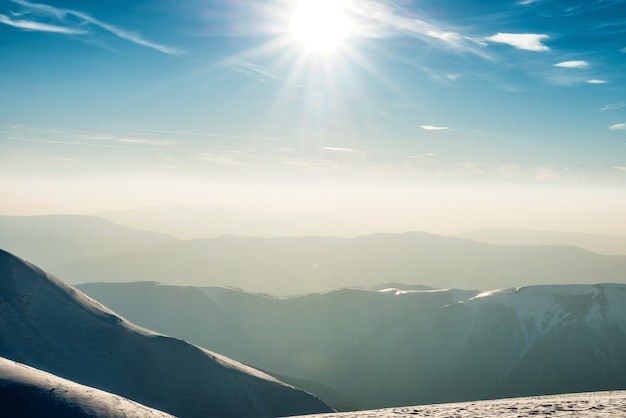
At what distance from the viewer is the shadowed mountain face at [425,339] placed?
147 metres

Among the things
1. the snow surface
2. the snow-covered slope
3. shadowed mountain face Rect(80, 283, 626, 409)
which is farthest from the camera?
shadowed mountain face Rect(80, 283, 626, 409)

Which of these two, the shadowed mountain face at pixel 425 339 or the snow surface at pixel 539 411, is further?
the shadowed mountain face at pixel 425 339

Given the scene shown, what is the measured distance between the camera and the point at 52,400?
30312 mm

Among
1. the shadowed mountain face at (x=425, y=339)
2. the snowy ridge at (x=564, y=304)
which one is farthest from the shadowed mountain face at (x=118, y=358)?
the snowy ridge at (x=564, y=304)

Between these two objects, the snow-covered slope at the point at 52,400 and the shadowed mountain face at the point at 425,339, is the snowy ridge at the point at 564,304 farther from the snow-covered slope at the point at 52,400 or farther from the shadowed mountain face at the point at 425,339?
the snow-covered slope at the point at 52,400

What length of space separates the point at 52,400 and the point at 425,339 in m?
153

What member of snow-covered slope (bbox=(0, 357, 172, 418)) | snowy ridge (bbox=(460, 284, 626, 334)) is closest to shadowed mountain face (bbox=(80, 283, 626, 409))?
snowy ridge (bbox=(460, 284, 626, 334))

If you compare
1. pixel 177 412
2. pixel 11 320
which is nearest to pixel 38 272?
pixel 11 320

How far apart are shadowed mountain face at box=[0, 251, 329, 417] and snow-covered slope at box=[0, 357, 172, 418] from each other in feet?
102

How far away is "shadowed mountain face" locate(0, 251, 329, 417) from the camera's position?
63.3 meters

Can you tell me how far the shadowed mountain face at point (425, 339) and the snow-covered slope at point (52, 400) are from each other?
107 m

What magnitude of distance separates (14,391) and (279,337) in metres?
163

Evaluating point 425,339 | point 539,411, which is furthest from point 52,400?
point 425,339

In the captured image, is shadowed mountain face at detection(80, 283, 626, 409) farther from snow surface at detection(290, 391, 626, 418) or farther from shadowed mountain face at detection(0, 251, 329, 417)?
snow surface at detection(290, 391, 626, 418)
